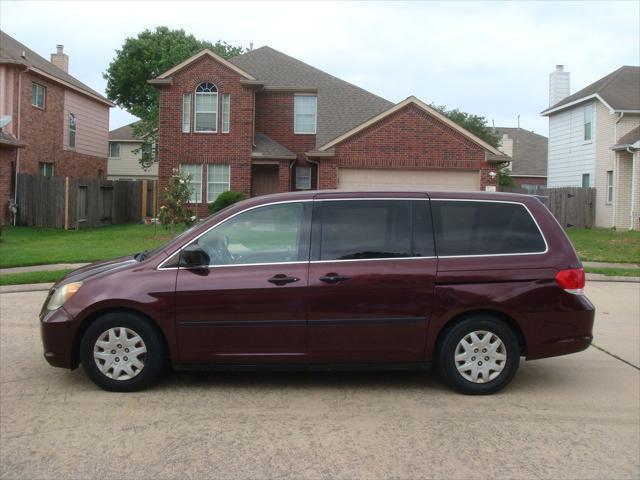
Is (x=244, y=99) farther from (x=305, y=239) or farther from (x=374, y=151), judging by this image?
(x=305, y=239)

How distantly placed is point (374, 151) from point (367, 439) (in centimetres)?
2087

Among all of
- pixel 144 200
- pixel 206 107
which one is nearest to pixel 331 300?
pixel 206 107

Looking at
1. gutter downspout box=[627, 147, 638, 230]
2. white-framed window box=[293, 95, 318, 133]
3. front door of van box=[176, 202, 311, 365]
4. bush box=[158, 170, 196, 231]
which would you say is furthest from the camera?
white-framed window box=[293, 95, 318, 133]

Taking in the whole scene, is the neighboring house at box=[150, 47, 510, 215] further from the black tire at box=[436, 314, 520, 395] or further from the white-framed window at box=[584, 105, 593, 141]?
the black tire at box=[436, 314, 520, 395]

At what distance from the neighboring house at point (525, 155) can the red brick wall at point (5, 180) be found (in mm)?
32636

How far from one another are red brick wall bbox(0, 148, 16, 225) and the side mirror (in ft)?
67.7

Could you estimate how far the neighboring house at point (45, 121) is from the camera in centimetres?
2522

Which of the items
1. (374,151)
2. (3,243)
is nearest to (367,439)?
(3,243)

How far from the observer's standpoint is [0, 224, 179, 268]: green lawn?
16.0 m

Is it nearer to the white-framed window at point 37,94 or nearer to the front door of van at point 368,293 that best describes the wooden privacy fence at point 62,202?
the white-framed window at point 37,94

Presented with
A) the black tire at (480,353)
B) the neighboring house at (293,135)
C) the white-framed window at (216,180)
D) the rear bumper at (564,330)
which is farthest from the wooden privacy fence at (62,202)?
the rear bumper at (564,330)

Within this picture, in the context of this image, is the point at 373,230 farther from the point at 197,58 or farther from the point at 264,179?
the point at 264,179

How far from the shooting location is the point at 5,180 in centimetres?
2462

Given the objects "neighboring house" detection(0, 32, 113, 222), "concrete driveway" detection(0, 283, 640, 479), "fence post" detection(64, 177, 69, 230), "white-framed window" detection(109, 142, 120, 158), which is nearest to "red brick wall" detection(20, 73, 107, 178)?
"neighboring house" detection(0, 32, 113, 222)
